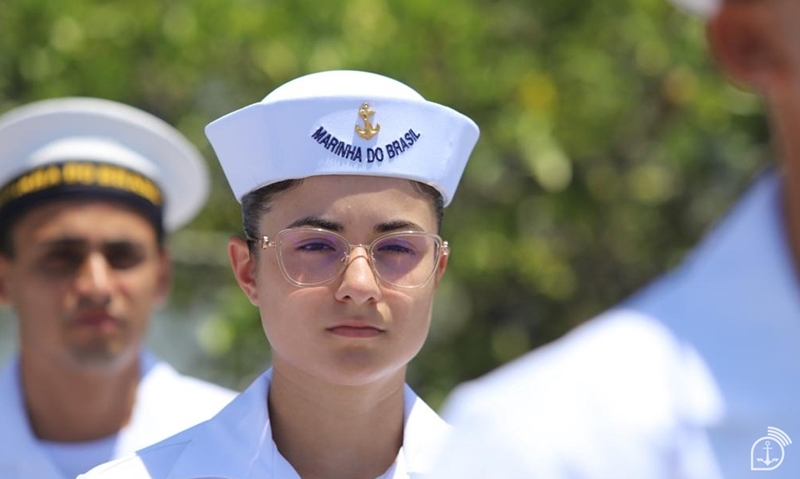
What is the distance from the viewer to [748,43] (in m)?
1.44

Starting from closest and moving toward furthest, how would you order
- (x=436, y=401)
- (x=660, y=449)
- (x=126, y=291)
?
(x=660, y=449), (x=126, y=291), (x=436, y=401)

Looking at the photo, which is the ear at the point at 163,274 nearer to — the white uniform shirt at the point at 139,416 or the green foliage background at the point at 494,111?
the white uniform shirt at the point at 139,416

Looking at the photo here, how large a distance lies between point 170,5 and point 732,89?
77.7 inches

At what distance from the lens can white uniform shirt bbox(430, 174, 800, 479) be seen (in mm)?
1315

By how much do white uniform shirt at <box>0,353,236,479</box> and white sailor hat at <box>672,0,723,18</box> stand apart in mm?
1883

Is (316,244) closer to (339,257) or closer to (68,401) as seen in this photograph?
(339,257)

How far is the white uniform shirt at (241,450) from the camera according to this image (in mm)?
2271

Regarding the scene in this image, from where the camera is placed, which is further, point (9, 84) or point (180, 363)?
point (180, 363)

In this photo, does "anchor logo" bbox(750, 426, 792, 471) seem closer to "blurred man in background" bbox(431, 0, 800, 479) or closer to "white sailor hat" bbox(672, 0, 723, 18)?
"blurred man in background" bbox(431, 0, 800, 479)

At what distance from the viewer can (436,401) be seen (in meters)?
4.93

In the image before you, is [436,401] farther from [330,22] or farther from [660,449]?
[660,449]

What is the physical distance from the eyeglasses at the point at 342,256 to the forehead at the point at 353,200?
0.10 ft

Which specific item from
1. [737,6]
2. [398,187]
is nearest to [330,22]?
[398,187]

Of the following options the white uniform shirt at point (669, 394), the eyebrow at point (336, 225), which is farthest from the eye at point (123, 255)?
the white uniform shirt at point (669, 394)
